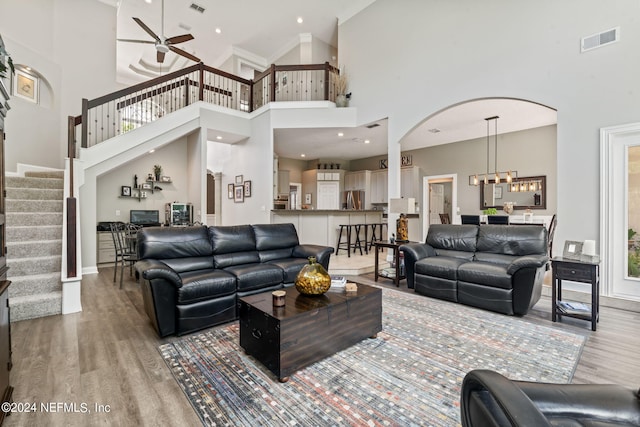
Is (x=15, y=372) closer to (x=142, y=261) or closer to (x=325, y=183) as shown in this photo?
(x=142, y=261)

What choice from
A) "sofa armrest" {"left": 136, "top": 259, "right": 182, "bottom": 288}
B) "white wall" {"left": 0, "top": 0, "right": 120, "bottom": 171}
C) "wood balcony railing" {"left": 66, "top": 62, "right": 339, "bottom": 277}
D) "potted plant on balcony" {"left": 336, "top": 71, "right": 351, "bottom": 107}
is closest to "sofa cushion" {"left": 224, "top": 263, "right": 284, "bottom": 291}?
"sofa armrest" {"left": 136, "top": 259, "right": 182, "bottom": 288}

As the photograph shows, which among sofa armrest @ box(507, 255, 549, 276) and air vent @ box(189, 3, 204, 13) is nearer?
sofa armrest @ box(507, 255, 549, 276)

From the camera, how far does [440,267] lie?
12.9ft

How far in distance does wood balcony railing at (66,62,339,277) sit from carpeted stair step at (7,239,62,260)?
2.22 m

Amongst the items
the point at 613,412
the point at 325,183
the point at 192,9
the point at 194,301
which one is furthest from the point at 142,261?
the point at 325,183

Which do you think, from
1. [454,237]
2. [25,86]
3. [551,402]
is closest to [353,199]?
[454,237]

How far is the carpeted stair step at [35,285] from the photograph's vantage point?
3410mm

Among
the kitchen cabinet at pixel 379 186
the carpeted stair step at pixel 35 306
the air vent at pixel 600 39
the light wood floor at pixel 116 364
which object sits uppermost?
the air vent at pixel 600 39

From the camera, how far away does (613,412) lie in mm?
1025

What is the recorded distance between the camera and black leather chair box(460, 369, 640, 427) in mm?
889

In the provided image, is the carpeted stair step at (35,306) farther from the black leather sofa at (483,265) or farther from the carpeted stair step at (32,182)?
the black leather sofa at (483,265)

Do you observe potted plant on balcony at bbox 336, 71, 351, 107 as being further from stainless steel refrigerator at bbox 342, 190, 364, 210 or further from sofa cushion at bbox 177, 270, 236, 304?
sofa cushion at bbox 177, 270, 236, 304

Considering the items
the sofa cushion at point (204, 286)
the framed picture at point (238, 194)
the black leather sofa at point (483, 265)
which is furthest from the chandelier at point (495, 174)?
the sofa cushion at point (204, 286)

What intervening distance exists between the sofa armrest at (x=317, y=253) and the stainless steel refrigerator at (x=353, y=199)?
6.12m
